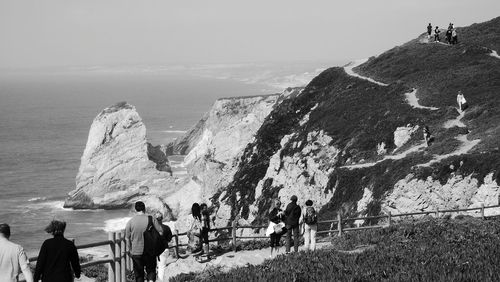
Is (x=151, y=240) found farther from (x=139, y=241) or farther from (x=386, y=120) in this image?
(x=386, y=120)

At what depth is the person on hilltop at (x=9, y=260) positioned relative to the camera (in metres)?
12.3

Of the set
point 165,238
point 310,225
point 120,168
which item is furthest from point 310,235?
point 120,168

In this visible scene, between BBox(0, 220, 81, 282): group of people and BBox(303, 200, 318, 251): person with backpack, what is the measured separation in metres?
10.9

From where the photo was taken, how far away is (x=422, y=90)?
217ft

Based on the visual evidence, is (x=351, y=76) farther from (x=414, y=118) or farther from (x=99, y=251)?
(x=99, y=251)

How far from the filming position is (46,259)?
1257 cm

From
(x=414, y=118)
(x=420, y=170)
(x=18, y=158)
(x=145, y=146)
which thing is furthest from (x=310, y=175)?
(x=18, y=158)

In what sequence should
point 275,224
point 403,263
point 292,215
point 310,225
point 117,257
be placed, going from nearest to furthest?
point 403,263 < point 117,257 < point 292,215 < point 310,225 < point 275,224

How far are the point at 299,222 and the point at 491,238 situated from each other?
780 cm

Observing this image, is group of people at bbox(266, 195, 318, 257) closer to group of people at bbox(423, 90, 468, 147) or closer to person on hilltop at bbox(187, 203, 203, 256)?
person on hilltop at bbox(187, 203, 203, 256)

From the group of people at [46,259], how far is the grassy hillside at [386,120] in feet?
97.2

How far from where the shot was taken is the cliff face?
9294 centimetres

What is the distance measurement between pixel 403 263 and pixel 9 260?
23.9ft

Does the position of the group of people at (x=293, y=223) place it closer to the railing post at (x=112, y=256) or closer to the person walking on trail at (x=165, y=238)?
the person walking on trail at (x=165, y=238)
